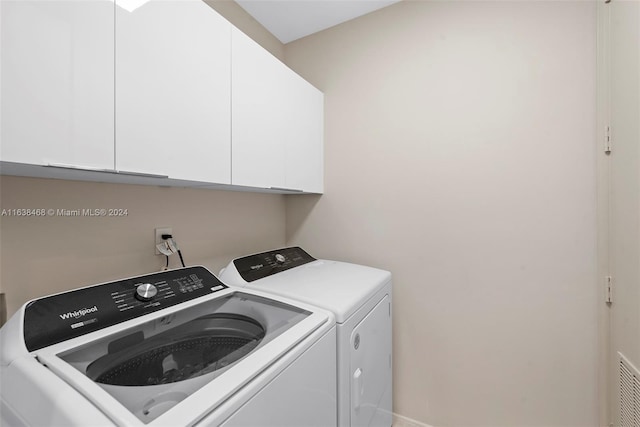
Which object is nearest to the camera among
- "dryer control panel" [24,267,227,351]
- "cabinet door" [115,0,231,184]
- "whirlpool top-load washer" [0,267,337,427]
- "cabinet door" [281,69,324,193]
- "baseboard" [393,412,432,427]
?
"whirlpool top-load washer" [0,267,337,427]

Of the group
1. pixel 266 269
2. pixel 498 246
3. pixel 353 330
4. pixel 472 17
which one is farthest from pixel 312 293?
pixel 472 17

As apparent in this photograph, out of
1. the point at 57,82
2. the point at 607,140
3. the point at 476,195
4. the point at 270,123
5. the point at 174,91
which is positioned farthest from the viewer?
the point at 476,195

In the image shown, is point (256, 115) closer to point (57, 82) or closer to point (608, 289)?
point (57, 82)

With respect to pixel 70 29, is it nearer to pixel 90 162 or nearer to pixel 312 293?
pixel 90 162

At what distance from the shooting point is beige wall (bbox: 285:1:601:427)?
140 cm

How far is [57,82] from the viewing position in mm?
729

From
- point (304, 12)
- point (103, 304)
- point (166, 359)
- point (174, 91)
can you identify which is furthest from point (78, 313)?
point (304, 12)

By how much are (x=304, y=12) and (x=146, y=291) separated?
6.27 feet

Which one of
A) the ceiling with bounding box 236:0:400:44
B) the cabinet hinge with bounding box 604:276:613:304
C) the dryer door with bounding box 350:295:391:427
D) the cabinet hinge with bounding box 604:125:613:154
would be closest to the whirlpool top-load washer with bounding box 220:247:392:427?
the dryer door with bounding box 350:295:391:427

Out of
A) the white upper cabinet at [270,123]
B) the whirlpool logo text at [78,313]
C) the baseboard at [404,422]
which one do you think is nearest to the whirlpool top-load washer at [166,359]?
the whirlpool logo text at [78,313]

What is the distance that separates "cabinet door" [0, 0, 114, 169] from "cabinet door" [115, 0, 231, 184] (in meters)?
0.04

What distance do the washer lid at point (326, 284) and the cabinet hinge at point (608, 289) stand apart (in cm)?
Result: 101

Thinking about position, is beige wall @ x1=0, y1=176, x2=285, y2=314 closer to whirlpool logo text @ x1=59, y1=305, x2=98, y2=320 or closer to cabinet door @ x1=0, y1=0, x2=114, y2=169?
whirlpool logo text @ x1=59, y1=305, x2=98, y2=320

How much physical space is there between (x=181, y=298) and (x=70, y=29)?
0.91m
